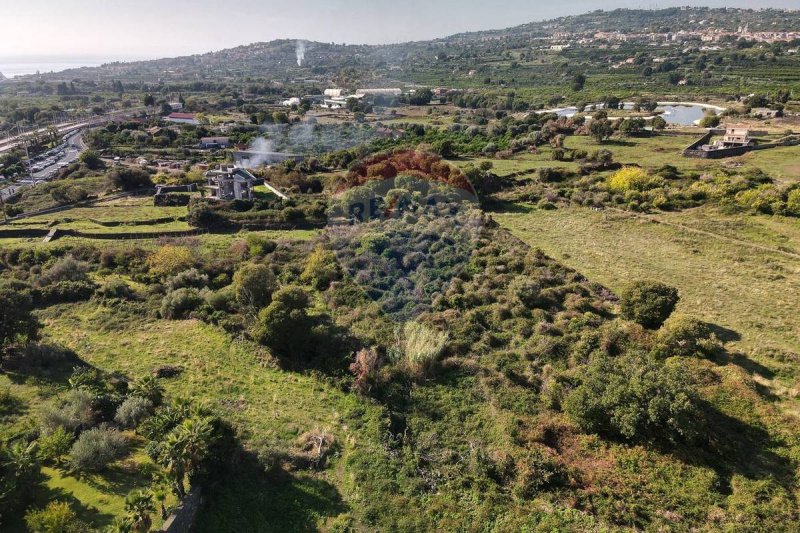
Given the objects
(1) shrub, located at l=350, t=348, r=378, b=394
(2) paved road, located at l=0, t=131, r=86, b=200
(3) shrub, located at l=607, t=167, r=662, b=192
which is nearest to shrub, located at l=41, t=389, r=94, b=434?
(1) shrub, located at l=350, t=348, r=378, b=394

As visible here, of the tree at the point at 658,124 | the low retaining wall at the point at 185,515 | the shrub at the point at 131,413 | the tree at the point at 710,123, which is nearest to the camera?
the low retaining wall at the point at 185,515

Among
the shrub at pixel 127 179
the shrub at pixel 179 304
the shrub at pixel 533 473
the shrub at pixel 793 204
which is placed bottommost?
the shrub at pixel 533 473

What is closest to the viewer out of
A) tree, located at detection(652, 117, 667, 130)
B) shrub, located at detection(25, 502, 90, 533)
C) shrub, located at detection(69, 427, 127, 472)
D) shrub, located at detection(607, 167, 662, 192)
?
shrub, located at detection(25, 502, 90, 533)

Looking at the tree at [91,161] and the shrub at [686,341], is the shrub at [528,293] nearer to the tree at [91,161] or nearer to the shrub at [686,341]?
the shrub at [686,341]

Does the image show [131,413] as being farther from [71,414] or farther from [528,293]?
[528,293]

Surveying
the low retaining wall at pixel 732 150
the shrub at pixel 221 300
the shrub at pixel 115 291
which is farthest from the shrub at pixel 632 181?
the shrub at pixel 115 291

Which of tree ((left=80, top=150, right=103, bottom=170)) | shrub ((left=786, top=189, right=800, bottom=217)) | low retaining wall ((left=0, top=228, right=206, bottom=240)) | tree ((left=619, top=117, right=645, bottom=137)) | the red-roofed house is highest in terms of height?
the red-roofed house

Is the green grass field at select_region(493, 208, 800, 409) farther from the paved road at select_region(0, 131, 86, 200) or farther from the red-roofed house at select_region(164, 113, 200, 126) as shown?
the red-roofed house at select_region(164, 113, 200, 126)

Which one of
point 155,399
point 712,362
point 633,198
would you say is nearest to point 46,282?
point 155,399
